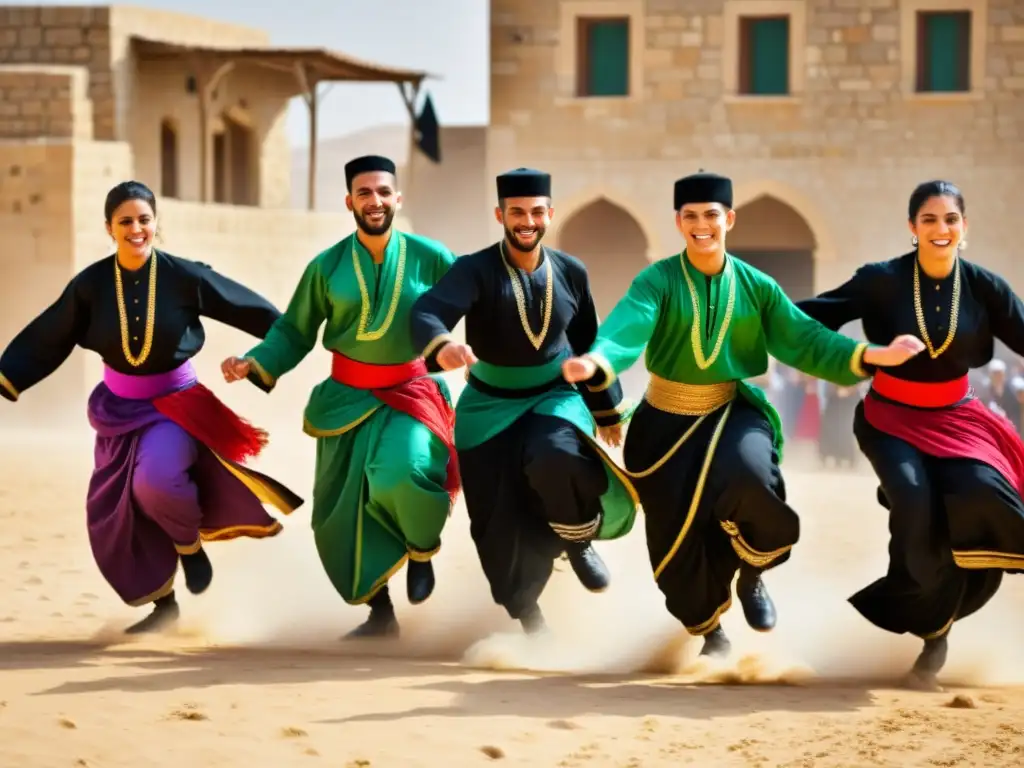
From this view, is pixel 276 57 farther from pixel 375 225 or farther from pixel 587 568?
Answer: pixel 587 568

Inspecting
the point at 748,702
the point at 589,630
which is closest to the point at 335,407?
the point at 589,630

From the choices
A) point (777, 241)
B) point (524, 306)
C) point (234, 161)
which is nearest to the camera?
point (524, 306)

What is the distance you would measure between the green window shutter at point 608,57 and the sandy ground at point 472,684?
16802 millimetres

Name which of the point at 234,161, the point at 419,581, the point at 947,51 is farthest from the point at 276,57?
the point at 419,581

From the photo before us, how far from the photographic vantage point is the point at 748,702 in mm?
6605

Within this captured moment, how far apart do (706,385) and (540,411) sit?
0.66m

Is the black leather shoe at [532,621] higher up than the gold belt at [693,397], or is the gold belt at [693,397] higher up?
the gold belt at [693,397]

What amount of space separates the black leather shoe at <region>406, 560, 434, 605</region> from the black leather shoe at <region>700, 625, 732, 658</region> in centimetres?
111

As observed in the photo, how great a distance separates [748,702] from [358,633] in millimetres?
2010

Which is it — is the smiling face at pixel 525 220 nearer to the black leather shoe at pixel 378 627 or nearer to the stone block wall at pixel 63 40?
the black leather shoe at pixel 378 627

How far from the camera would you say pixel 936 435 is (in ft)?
23.5

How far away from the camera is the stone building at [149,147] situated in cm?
1939

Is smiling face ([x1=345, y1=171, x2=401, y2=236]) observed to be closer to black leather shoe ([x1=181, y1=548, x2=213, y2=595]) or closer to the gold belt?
the gold belt

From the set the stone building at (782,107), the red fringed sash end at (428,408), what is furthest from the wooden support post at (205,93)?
the red fringed sash end at (428,408)
